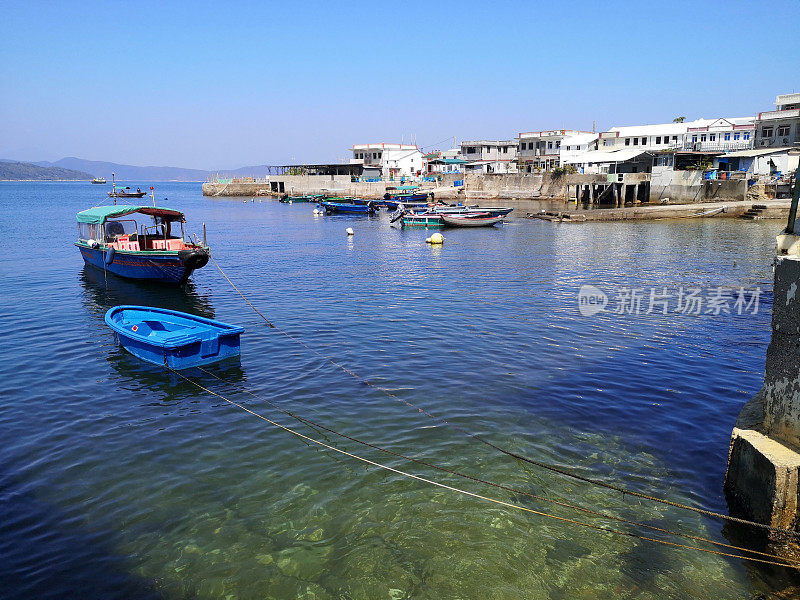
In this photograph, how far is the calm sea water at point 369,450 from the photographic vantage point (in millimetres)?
7367

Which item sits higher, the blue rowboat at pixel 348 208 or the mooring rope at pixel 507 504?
the blue rowboat at pixel 348 208

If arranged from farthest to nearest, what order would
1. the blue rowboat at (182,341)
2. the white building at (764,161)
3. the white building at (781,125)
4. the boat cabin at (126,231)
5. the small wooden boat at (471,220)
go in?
1. the white building at (781,125)
2. the white building at (764,161)
3. the small wooden boat at (471,220)
4. the boat cabin at (126,231)
5. the blue rowboat at (182,341)

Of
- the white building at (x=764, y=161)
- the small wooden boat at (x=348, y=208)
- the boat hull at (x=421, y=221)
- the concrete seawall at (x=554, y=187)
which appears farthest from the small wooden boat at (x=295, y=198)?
the white building at (x=764, y=161)

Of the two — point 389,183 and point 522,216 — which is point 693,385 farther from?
point 389,183

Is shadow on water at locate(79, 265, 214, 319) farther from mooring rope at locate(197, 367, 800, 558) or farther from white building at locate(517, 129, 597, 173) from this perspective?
white building at locate(517, 129, 597, 173)

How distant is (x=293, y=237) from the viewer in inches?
2023

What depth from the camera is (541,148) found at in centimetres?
9775

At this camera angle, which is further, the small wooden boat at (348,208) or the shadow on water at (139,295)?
the small wooden boat at (348,208)

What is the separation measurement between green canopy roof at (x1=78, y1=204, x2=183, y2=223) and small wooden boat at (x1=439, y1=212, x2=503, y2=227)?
32658mm

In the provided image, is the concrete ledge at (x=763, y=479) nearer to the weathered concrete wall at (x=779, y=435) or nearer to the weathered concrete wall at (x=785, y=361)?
the weathered concrete wall at (x=779, y=435)

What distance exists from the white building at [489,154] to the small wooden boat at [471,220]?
4932 centimetres

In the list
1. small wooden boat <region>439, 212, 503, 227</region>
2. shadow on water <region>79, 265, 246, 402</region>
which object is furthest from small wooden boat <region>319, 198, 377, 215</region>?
shadow on water <region>79, 265, 246, 402</region>

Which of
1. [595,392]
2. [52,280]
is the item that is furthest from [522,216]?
[595,392]

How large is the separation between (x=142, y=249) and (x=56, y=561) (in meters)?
21.9
